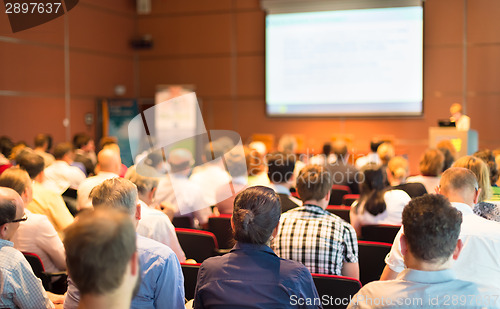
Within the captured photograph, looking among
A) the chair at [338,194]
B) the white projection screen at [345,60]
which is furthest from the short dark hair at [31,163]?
the white projection screen at [345,60]

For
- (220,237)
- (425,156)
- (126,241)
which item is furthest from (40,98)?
(126,241)

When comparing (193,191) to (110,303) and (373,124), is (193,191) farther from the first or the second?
(373,124)

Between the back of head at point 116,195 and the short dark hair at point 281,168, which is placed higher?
the back of head at point 116,195

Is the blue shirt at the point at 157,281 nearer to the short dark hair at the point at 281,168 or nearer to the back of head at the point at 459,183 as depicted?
the back of head at the point at 459,183

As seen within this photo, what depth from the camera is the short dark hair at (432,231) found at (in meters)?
1.85

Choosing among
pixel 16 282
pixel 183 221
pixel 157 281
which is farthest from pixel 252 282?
pixel 183 221

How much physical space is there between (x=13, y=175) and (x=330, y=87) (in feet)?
26.2

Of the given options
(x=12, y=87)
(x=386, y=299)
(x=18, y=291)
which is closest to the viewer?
(x=386, y=299)

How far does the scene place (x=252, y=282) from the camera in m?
2.12

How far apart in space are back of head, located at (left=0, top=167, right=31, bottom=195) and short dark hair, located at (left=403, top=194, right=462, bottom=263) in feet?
8.27

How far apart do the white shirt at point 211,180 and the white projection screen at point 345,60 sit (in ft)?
17.9

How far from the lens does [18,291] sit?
2330mm

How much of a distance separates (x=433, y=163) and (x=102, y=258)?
159 inches

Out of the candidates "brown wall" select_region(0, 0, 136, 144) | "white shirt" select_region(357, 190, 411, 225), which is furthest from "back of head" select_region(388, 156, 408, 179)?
"brown wall" select_region(0, 0, 136, 144)
